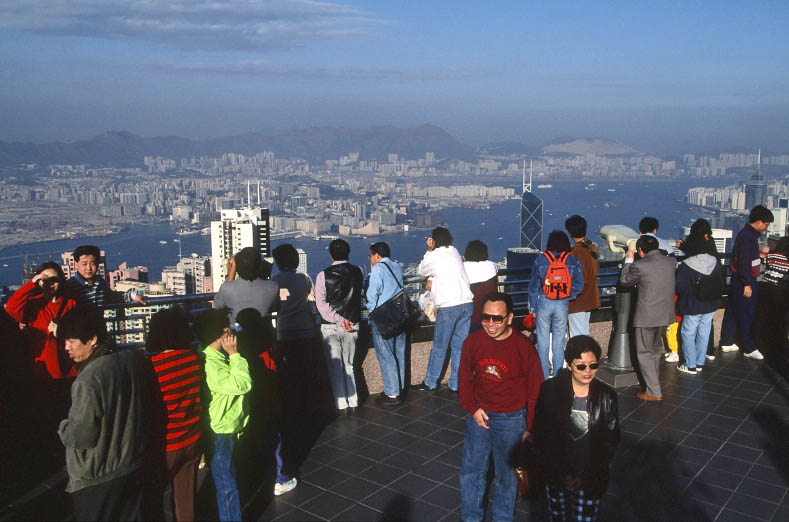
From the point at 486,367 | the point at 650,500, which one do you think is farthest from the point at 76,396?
the point at 650,500

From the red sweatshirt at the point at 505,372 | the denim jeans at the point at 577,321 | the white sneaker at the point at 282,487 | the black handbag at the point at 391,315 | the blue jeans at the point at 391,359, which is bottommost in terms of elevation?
the white sneaker at the point at 282,487

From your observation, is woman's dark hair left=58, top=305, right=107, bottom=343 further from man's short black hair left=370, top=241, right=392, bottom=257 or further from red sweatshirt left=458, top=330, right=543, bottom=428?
man's short black hair left=370, top=241, right=392, bottom=257

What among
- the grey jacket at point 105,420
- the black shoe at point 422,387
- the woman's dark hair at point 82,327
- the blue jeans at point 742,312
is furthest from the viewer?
the blue jeans at point 742,312

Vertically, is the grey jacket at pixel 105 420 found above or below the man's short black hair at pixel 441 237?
below

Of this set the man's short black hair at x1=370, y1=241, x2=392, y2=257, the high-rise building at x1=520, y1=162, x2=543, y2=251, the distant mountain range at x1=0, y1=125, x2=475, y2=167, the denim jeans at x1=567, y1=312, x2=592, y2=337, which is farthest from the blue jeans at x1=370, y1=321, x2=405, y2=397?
the high-rise building at x1=520, y1=162, x2=543, y2=251

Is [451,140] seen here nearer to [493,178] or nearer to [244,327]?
[493,178]

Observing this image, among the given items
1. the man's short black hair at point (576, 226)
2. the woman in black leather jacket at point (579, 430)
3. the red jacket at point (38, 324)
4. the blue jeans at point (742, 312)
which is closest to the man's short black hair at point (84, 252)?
the red jacket at point (38, 324)

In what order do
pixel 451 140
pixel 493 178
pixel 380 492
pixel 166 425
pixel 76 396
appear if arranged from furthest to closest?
pixel 451 140
pixel 493 178
pixel 380 492
pixel 166 425
pixel 76 396

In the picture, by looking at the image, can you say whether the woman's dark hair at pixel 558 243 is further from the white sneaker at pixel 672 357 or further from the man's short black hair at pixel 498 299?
the white sneaker at pixel 672 357
